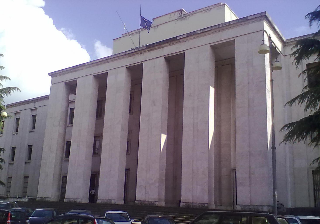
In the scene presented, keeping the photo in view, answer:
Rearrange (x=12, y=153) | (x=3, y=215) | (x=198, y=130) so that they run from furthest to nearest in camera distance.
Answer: (x=12, y=153) < (x=198, y=130) < (x=3, y=215)

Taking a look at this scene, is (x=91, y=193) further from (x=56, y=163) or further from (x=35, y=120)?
(x=35, y=120)

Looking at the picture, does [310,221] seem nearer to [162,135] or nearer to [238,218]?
Result: [238,218]

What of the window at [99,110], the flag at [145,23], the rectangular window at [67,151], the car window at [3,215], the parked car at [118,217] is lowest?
the parked car at [118,217]

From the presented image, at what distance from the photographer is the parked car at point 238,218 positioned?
9.33 m

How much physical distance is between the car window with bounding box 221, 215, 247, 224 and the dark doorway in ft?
83.5

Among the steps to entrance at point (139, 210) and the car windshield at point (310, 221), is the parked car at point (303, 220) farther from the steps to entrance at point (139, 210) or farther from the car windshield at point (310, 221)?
the steps to entrance at point (139, 210)

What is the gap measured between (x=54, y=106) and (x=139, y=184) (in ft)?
45.8

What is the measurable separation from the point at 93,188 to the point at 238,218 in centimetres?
2604

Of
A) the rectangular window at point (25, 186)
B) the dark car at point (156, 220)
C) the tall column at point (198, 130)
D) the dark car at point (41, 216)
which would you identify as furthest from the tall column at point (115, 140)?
the rectangular window at point (25, 186)

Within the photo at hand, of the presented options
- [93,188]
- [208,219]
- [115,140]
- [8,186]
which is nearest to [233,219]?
[208,219]

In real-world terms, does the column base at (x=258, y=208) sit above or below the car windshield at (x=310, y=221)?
above

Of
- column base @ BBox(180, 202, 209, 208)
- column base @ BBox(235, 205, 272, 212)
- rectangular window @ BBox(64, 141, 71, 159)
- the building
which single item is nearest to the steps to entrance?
column base @ BBox(180, 202, 209, 208)

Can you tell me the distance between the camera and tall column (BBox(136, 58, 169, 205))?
26.4 metres

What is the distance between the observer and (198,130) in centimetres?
2516
